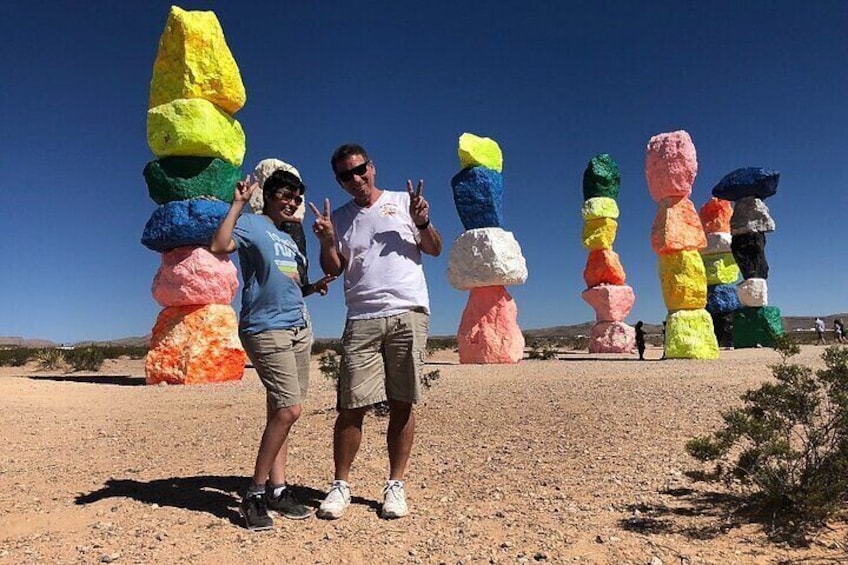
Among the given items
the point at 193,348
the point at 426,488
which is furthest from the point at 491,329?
the point at 426,488

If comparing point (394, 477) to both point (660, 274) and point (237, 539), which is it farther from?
point (660, 274)

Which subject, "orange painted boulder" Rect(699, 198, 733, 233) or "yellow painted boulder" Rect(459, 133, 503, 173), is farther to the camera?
"orange painted boulder" Rect(699, 198, 733, 233)

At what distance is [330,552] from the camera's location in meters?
2.60

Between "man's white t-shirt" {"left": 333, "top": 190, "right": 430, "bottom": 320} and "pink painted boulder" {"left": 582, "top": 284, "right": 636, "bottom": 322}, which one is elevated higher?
"pink painted boulder" {"left": 582, "top": 284, "right": 636, "bottom": 322}

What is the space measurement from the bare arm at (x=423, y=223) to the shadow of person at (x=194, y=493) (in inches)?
60.5

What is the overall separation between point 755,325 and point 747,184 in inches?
176

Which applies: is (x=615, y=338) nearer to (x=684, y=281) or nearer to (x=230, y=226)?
(x=684, y=281)

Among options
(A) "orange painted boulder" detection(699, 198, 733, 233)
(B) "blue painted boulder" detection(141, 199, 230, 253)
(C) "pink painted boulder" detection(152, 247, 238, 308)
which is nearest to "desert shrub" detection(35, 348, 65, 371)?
(C) "pink painted boulder" detection(152, 247, 238, 308)

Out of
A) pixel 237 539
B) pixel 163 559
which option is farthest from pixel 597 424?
pixel 163 559

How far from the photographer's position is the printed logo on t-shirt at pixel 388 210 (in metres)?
3.16

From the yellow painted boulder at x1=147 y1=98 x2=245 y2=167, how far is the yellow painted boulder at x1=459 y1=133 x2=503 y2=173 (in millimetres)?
5110

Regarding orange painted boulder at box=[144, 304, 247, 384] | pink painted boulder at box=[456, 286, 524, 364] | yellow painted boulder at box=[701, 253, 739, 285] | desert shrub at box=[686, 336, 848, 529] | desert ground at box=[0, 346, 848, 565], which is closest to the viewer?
desert ground at box=[0, 346, 848, 565]

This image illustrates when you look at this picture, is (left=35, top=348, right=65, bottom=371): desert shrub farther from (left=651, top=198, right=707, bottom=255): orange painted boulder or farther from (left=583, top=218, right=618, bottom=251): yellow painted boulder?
(left=651, top=198, right=707, bottom=255): orange painted boulder

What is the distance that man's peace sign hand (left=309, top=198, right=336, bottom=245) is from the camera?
120 inches
